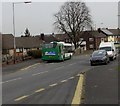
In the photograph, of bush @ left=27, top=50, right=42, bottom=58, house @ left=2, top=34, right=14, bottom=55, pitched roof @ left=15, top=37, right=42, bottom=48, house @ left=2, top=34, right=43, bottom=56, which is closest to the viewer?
bush @ left=27, top=50, right=42, bottom=58

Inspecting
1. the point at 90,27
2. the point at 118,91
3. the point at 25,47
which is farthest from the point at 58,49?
the point at 25,47

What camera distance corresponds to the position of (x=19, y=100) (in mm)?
13445

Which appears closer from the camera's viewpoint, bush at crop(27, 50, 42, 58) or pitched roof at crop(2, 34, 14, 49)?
bush at crop(27, 50, 42, 58)

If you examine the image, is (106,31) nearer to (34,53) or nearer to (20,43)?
(20,43)

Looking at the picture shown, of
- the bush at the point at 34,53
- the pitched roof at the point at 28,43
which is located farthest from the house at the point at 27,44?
Result: the bush at the point at 34,53

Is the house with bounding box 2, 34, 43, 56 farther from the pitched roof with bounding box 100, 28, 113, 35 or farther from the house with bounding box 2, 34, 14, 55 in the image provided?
the pitched roof with bounding box 100, 28, 113, 35

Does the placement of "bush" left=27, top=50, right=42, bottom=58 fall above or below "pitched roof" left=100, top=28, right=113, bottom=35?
below

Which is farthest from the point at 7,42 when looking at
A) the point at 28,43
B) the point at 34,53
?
the point at 34,53

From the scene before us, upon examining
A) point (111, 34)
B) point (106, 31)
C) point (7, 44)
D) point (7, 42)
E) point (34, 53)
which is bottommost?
point (34, 53)

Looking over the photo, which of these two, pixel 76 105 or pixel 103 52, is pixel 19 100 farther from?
pixel 103 52

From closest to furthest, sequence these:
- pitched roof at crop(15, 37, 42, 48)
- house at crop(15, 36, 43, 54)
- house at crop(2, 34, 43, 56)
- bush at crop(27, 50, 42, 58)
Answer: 1. bush at crop(27, 50, 42, 58)
2. house at crop(2, 34, 43, 56)
3. house at crop(15, 36, 43, 54)
4. pitched roof at crop(15, 37, 42, 48)

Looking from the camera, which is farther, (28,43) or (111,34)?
(111,34)

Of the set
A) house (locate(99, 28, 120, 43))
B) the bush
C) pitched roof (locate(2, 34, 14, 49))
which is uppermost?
house (locate(99, 28, 120, 43))

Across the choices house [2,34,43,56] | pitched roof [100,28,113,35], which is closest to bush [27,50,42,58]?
house [2,34,43,56]
